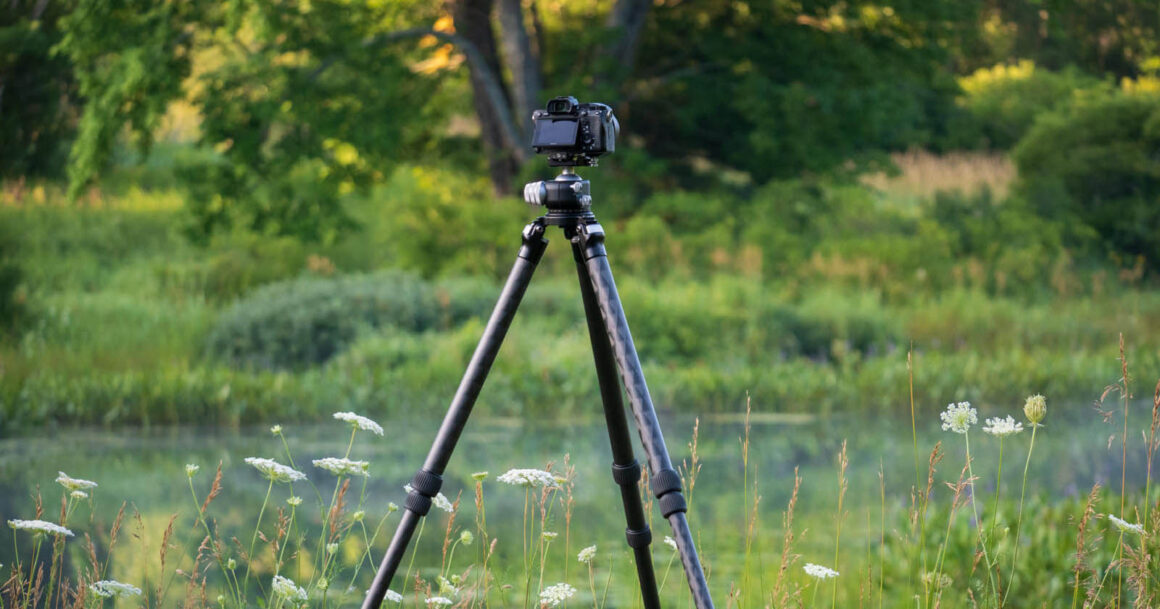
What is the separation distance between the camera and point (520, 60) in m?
14.5

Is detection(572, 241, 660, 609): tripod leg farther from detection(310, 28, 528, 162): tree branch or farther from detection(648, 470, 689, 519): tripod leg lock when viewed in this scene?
detection(310, 28, 528, 162): tree branch

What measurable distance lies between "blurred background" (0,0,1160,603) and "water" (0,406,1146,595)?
74 mm

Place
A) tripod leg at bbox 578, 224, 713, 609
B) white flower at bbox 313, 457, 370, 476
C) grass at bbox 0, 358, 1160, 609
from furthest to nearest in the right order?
grass at bbox 0, 358, 1160, 609 → white flower at bbox 313, 457, 370, 476 → tripod leg at bbox 578, 224, 713, 609

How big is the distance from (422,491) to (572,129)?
90 centimetres

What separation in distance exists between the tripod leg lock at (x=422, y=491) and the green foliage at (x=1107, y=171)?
52.1 ft

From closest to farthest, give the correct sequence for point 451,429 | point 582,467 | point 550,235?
1. point 451,429
2. point 582,467
3. point 550,235

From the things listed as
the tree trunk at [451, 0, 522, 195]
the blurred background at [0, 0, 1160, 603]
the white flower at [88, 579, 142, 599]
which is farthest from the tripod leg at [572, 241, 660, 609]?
the tree trunk at [451, 0, 522, 195]

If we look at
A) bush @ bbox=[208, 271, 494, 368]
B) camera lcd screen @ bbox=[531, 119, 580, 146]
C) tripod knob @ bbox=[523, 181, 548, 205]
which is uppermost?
camera lcd screen @ bbox=[531, 119, 580, 146]

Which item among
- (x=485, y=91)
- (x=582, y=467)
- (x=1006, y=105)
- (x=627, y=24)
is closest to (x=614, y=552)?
(x=582, y=467)

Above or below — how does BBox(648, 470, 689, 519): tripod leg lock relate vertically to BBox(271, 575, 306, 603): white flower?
above

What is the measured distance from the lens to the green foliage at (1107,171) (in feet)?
54.9

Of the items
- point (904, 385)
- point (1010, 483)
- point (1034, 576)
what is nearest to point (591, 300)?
point (1034, 576)

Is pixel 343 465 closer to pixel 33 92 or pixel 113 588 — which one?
pixel 113 588

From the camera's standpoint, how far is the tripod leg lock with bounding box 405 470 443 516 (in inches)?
107
